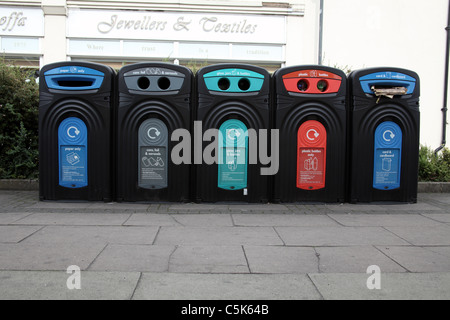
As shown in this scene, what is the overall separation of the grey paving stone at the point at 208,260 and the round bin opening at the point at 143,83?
2.94 m

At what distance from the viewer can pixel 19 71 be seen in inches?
289

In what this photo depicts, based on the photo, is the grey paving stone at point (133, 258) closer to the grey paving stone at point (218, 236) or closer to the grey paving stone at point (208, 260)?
the grey paving stone at point (208, 260)

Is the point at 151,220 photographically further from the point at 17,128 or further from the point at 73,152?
the point at 17,128

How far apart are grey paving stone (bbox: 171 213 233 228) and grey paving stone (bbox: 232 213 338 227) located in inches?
5.0

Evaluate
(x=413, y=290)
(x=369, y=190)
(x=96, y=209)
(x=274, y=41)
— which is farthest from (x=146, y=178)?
(x=274, y=41)

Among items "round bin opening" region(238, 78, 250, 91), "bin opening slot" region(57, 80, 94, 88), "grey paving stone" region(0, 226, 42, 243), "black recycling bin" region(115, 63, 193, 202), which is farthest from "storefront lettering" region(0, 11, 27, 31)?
"grey paving stone" region(0, 226, 42, 243)

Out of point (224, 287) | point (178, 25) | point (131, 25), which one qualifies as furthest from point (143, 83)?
point (131, 25)

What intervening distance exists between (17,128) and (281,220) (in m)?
5.43

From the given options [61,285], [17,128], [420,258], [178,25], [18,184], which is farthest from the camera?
[178,25]

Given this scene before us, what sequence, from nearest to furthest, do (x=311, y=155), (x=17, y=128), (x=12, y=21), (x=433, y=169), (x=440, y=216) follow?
(x=440, y=216) → (x=311, y=155) → (x=17, y=128) → (x=433, y=169) → (x=12, y=21)

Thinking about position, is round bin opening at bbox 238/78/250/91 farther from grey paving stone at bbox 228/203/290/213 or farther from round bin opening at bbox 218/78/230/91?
grey paving stone at bbox 228/203/290/213

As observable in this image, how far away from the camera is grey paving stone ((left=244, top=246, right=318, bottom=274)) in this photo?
3020 mm

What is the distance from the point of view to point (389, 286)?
269 cm

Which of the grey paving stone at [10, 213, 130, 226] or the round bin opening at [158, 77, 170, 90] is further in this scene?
the round bin opening at [158, 77, 170, 90]
